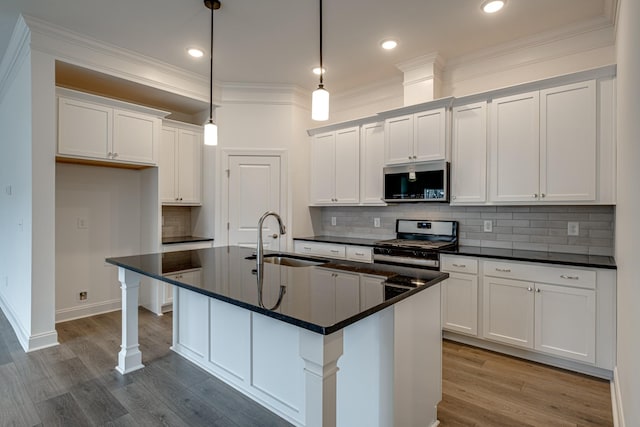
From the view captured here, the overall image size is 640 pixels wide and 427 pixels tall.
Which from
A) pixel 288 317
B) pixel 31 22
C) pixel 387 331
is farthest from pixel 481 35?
pixel 31 22

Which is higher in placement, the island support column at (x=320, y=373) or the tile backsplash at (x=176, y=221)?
the tile backsplash at (x=176, y=221)

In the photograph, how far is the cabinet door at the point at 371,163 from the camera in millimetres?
4031

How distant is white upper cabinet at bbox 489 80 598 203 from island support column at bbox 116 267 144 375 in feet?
10.7

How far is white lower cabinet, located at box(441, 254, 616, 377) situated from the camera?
8.05 ft

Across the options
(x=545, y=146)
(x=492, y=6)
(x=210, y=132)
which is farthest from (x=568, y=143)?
(x=210, y=132)

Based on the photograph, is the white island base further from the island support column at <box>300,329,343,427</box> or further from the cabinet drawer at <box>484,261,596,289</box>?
the cabinet drawer at <box>484,261,596,289</box>

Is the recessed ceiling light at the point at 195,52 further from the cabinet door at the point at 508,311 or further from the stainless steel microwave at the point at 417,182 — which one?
the cabinet door at the point at 508,311

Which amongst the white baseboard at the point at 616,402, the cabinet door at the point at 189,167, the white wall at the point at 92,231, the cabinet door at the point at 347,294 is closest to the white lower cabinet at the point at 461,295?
the white baseboard at the point at 616,402

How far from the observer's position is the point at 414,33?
10.3 ft

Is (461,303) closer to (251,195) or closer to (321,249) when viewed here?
(321,249)

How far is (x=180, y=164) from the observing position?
4414mm

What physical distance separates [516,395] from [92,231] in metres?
4.58

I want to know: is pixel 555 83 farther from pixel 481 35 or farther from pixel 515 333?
pixel 515 333

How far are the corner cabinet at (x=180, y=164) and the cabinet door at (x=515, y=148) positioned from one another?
12.0 ft
